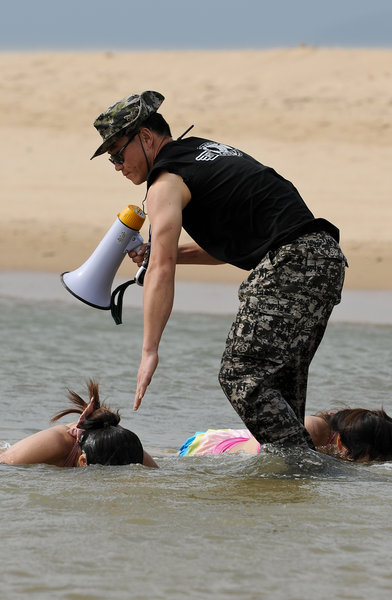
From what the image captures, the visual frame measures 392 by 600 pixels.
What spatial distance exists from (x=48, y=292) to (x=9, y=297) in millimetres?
472

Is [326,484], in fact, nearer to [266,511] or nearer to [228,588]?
[266,511]

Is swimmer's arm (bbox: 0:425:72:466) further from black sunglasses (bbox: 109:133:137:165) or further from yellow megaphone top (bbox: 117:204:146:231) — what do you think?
black sunglasses (bbox: 109:133:137:165)

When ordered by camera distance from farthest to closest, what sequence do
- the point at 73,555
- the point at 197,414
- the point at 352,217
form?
1. the point at 352,217
2. the point at 197,414
3. the point at 73,555

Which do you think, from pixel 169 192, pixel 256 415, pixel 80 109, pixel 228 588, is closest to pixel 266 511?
pixel 256 415

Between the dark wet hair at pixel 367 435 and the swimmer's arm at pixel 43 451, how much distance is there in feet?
4.33

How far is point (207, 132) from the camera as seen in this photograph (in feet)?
69.9

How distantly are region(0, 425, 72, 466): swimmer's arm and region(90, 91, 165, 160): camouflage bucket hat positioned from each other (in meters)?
1.30

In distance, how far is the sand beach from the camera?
14.1 m

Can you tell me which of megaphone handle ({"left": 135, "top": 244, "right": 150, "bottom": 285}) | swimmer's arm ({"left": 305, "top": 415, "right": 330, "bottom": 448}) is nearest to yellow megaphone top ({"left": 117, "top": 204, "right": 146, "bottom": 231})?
megaphone handle ({"left": 135, "top": 244, "right": 150, "bottom": 285})

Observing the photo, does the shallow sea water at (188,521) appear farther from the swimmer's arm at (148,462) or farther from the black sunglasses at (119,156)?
the black sunglasses at (119,156)

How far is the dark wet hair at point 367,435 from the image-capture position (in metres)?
5.14

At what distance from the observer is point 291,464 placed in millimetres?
4316

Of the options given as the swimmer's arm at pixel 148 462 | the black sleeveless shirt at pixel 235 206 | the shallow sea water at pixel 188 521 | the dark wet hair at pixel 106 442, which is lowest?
the shallow sea water at pixel 188 521

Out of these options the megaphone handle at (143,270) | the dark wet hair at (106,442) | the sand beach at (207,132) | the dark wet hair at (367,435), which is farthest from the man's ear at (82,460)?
the sand beach at (207,132)
